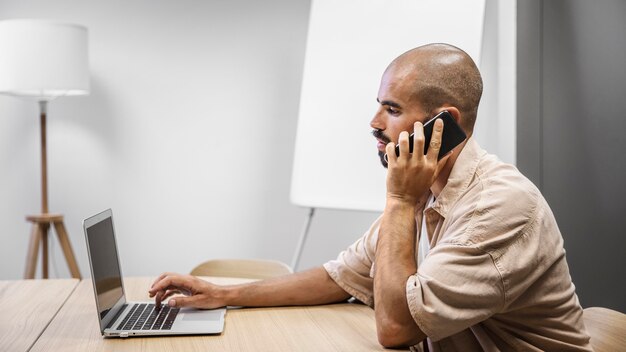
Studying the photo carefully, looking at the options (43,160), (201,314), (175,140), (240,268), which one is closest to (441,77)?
(201,314)

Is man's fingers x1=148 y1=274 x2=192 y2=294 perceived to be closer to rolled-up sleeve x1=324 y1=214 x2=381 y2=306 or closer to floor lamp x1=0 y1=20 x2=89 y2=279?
rolled-up sleeve x1=324 y1=214 x2=381 y2=306

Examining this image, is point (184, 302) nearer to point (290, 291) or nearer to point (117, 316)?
point (117, 316)

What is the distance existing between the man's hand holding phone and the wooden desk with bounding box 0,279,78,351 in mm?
886

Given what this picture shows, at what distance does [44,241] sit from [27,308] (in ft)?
6.26

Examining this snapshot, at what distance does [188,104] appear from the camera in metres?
4.18

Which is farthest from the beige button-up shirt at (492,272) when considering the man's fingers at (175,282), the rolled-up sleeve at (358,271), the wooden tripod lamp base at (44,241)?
the wooden tripod lamp base at (44,241)

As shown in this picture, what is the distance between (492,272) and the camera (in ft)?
4.72

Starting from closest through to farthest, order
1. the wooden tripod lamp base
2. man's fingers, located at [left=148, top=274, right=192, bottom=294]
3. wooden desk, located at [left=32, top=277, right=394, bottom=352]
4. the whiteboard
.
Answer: wooden desk, located at [left=32, top=277, right=394, bottom=352] → man's fingers, located at [left=148, top=274, right=192, bottom=294] → the whiteboard → the wooden tripod lamp base

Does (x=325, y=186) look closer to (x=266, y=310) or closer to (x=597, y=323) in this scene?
(x=266, y=310)

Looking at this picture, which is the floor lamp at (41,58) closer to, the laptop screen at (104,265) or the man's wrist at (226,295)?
the laptop screen at (104,265)

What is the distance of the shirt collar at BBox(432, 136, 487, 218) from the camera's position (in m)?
1.61

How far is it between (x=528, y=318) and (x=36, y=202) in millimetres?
3253

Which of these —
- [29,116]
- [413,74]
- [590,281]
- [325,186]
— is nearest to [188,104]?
[29,116]

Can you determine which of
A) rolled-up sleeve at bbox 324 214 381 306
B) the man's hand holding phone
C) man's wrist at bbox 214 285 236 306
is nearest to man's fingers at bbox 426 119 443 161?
the man's hand holding phone
